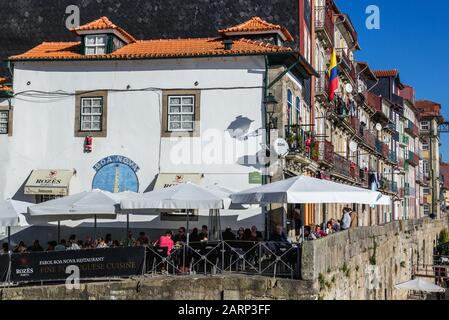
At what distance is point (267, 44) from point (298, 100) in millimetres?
2818

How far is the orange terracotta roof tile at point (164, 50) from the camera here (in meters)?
21.1

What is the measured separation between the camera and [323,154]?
28328mm

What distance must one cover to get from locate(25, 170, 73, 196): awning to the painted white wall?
0.86ft

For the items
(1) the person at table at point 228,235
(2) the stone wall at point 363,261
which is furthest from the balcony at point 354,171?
(1) the person at table at point 228,235

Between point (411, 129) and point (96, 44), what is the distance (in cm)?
5496

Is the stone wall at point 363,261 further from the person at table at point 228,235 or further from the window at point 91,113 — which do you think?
the window at point 91,113

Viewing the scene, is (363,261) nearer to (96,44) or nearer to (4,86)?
(96,44)

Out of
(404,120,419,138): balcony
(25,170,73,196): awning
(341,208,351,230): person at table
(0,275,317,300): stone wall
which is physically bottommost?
(0,275,317,300): stone wall

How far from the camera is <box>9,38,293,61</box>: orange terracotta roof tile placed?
2112 cm

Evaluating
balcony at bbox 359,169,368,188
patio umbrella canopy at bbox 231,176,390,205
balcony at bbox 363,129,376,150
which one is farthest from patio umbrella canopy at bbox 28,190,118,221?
balcony at bbox 363,129,376,150

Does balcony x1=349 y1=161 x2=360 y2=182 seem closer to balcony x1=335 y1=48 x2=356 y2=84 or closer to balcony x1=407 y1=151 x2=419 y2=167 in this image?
balcony x1=335 y1=48 x2=356 y2=84

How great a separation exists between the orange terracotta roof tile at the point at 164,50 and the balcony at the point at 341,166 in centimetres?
1131

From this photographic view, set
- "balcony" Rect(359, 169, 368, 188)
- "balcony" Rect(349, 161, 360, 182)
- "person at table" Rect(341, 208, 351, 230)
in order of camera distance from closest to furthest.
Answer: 1. "person at table" Rect(341, 208, 351, 230)
2. "balcony" Rect(349, 161, 360, 182)
3. "balcony" Rect(359, 169, 368, 188)
